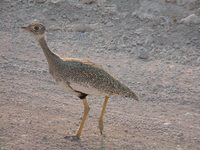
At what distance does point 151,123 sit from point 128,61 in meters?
2.11

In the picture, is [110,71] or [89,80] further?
[110,71]

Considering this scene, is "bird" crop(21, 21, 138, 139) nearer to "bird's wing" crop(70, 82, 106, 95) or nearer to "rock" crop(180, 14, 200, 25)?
"bird's wing" crop(70, 82, 106, 95)

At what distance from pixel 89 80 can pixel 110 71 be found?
212 cm

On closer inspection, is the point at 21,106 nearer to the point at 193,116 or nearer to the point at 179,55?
the point at 193,116

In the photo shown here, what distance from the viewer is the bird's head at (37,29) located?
6855 millimetres

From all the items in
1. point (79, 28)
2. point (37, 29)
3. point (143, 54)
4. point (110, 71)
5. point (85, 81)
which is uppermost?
point (37, 29)

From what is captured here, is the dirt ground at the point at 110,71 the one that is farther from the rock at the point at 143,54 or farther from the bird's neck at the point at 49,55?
the bird's neck at the point at 49,55

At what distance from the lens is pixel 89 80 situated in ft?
21.4

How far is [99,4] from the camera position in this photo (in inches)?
421

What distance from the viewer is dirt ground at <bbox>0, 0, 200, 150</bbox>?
6719 millimetres

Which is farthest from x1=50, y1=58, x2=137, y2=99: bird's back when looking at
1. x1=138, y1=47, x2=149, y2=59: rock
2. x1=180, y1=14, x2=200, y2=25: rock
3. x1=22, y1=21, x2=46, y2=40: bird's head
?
x1=180, y1=14, x2=200, y2=25: rock

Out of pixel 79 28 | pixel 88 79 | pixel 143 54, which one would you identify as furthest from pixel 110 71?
pixel 88 79

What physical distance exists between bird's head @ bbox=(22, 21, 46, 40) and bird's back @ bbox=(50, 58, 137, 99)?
0.56 metres

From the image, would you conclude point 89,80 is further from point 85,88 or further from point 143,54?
point 143,54
